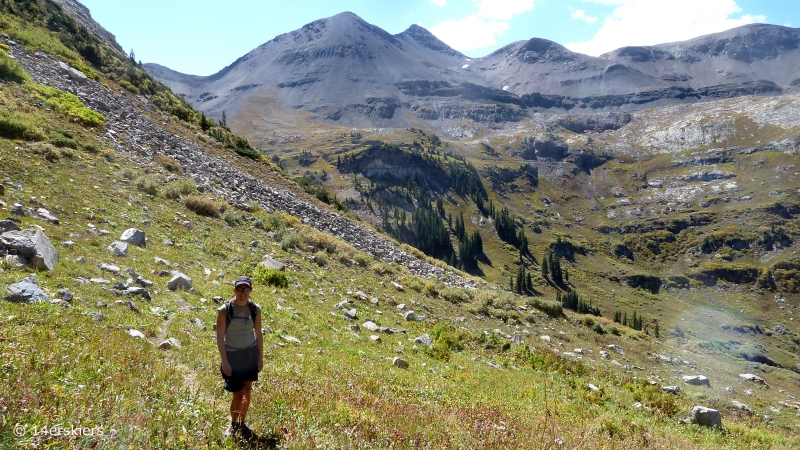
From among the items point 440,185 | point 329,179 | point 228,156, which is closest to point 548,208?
point 440,185

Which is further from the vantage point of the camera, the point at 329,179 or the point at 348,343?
the point at 329,179

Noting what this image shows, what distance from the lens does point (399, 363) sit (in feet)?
37.0

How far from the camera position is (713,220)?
526ft

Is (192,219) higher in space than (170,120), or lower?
lower

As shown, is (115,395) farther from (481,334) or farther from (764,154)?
(764,154)

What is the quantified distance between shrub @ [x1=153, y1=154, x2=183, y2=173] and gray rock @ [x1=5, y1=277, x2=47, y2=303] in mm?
18056

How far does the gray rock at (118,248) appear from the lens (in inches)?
468

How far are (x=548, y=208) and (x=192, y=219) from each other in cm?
19252

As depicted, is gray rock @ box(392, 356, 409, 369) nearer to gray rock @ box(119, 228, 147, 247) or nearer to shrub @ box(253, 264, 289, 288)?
shrub @ box(253, 264, 289, 288)

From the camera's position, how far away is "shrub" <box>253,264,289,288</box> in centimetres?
1523

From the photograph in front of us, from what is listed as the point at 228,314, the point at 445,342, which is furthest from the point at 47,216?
the point at 445,342

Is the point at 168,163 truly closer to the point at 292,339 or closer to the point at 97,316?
the point at 292,339

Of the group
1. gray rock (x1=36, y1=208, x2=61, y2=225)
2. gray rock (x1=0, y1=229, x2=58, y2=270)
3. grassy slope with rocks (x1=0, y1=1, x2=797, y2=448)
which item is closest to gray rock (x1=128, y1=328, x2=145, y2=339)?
grassy slope with rocks (x1=0, y1=1, x2=797, y2=448)

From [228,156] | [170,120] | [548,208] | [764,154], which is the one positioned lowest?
[548,208]
